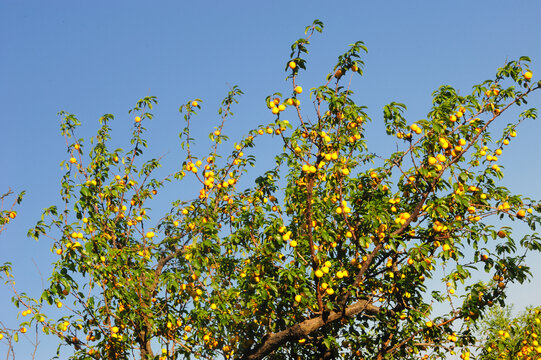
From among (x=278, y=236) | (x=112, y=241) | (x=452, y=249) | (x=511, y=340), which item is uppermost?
(x=112, y=241)

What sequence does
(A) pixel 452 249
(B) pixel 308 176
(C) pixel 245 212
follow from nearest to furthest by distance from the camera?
(B) pixel 308 176, (A) pixel 452 249, (C) pixel 245 212

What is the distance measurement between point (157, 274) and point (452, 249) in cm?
451

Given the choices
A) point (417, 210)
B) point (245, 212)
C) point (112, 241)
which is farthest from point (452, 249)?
point (112, 241)

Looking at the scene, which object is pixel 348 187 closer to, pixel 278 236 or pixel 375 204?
pixel 375 204

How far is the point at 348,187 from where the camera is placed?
7125mm

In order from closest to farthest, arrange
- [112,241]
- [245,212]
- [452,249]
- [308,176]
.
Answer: [308,176], [452,249], [245,212], [112,241]

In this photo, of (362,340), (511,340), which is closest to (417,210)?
(362,340)

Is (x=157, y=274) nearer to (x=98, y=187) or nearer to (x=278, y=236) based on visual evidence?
(x=98, y=187)

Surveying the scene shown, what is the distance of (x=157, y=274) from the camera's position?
7.47 metres

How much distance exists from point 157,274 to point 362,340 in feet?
11.2

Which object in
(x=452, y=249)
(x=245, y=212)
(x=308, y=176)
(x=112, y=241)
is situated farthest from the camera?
(x=112, y=241)

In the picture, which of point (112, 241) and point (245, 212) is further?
point (112, 241)

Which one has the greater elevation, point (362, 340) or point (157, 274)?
point (157, 274)

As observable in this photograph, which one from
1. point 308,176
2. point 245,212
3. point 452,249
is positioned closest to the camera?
point 308,176
